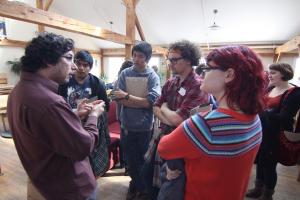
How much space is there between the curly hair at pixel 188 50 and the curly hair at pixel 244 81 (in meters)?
0.68

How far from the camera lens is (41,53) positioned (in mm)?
969

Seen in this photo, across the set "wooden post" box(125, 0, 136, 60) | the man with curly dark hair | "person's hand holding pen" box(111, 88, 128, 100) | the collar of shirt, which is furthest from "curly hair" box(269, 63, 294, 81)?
"wooden post" box(125, 0, 136, 60)

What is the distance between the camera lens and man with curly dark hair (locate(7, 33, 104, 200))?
0.88 meters

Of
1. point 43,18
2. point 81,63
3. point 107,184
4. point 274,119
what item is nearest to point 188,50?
point 81,63

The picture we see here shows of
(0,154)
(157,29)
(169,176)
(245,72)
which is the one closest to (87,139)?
(169,176)

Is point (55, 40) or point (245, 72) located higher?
point (55, 40)

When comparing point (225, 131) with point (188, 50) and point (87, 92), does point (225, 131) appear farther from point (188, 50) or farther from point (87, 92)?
point (87, 92)

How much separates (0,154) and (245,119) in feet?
12.3

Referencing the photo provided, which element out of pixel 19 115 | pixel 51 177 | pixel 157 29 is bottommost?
pixel 51 177

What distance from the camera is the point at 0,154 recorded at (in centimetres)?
342

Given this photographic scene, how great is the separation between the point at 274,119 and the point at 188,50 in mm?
1201

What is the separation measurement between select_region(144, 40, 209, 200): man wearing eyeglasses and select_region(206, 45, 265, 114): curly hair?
1.81 feet

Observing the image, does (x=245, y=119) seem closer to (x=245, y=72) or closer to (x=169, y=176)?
(x=245, y=72)

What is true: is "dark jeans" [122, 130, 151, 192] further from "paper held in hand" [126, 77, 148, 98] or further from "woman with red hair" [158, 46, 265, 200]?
"woman with red hair" [158, 46, 265, 200]
